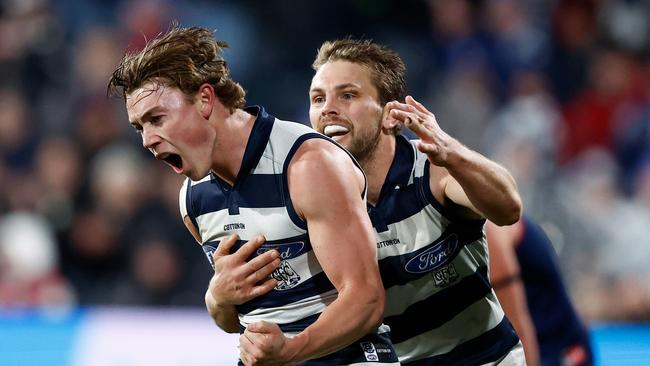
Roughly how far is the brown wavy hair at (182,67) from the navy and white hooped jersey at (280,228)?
6.0 inches

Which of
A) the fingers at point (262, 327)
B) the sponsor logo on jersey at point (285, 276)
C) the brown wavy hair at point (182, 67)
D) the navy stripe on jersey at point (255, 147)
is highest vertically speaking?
the brown wavy hair at point (182, 67)

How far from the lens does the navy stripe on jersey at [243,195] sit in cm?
308

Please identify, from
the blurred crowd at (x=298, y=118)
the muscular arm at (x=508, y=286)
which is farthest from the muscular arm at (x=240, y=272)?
the blurred crowd at (x=298, y=118)

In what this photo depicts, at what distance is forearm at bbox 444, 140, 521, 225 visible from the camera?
315 centimetres

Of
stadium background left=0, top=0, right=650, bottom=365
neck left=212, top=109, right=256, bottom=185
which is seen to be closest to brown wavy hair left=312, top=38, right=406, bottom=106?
neck left=212, top=109, right=256, bottom=185

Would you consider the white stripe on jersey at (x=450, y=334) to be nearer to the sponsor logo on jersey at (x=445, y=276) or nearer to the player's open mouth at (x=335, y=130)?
the sponsor logo on jersey at (x=445, y=276)

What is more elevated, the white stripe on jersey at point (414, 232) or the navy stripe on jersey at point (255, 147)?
the navy stripe on jersey at point (255, 147)

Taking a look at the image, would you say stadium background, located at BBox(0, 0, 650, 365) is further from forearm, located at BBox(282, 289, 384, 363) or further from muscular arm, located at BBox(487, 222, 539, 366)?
forearm, located at BBox(282, 289, 384, 363)

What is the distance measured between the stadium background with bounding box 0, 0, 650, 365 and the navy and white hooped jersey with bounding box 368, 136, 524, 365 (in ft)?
6.65

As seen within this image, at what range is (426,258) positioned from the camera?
3533 mm

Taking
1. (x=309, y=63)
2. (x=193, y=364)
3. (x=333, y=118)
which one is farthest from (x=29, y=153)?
(x=333, y=118)

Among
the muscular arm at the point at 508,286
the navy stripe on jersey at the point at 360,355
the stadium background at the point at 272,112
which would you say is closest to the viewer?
the navy stripe on jersey at the point at 360,355

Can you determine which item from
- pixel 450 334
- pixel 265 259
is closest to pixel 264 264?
pixel 265 259

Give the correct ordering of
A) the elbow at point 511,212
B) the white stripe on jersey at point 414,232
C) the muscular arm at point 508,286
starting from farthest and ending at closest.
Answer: the muscular arm at point 508,286, the white stripe on jersey at point 414,232, the elbow at point 511,212
